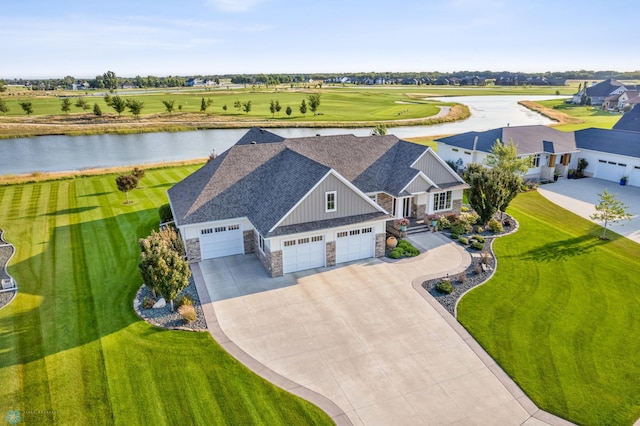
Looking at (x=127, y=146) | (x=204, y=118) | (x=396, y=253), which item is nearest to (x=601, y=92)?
(x=204, y=118)

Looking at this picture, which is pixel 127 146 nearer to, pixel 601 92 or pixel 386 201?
pixel 386 201

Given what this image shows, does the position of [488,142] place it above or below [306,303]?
above

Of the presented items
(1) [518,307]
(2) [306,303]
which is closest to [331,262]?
(2) [306,303]

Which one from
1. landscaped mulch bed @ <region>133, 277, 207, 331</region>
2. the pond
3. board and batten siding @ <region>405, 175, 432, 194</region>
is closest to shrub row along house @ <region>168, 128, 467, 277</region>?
board and batten siding @ <region>405, 175, 432, 194</region>

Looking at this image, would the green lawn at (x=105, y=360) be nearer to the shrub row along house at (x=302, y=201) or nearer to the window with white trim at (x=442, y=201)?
the shrub row along house at (x=302, y=201)

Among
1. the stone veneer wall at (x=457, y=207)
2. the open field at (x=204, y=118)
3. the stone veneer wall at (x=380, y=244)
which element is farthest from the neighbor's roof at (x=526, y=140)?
the open field at (x=204, y=118)

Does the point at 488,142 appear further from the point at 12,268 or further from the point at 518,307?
the point at 12,268
